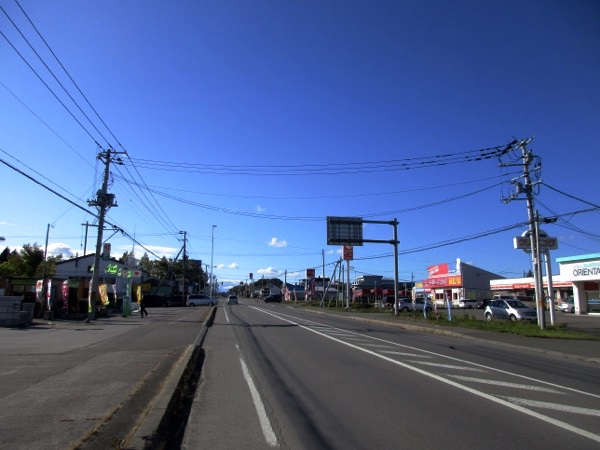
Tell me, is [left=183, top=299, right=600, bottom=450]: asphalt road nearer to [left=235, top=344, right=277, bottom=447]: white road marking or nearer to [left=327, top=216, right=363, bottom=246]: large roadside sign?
[left=235, top=344, right=277, bottom=447]: white road marking

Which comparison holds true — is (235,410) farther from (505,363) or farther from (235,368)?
(505,363)

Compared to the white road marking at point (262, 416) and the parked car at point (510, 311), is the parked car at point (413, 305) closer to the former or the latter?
the parked car at point (510, 311)

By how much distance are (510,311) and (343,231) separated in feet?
53.0

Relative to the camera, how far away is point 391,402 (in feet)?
25.9

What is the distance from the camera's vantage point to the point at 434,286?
87.4m

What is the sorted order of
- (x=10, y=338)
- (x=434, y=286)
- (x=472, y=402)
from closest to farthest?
(x=472, y=402) → (x=10, y=338) → (x=434, y=286)

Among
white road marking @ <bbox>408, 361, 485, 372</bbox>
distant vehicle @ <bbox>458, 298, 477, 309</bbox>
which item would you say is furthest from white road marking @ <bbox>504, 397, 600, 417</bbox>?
distant vehicle @ <bbox>458, 298, 477, 309</bbox>

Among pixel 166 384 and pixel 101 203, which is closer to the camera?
pixel 166 384

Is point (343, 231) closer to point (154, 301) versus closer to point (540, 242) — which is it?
point (540, 242)

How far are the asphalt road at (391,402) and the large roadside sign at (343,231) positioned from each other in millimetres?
28239

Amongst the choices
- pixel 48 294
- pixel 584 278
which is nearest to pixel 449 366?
pixel 48 294

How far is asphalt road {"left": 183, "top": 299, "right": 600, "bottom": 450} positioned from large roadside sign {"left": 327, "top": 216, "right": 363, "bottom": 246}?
2824 centimetres

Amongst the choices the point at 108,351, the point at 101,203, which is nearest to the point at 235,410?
the point at 108,351

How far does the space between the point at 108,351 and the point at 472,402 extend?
1101 centimetres
